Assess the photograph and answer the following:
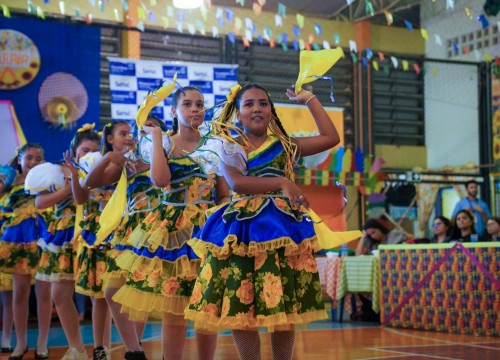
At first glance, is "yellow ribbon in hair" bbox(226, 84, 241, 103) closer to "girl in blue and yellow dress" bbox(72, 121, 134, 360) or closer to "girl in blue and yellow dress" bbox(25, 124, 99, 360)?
"girl in blue and yellow dress" bbox(72, 121, 134, 360)

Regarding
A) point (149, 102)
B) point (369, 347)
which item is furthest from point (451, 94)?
point (149, 102)

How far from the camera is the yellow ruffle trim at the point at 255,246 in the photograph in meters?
2.61

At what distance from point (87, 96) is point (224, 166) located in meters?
5.60

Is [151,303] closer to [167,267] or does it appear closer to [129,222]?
[167,267]

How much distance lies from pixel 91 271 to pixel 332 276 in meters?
Answer: 4.29

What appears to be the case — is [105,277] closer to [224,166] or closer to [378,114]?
[224,166]

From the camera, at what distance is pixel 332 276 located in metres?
8.20

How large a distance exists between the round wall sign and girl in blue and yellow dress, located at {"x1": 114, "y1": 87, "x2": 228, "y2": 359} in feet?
15.9

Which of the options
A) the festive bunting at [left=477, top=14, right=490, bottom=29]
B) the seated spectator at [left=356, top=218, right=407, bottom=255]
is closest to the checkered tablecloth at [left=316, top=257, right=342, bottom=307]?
the seated spectator at [left=356, top=218, right=407, bottom=255]

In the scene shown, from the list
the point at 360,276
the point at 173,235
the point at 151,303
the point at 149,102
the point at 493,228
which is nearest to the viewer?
the point at 151,303

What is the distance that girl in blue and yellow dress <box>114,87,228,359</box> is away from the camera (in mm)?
3221

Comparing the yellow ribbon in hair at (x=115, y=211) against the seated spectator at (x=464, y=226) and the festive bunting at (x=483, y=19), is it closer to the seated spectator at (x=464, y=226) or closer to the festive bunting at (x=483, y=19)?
the seated spectator at (x=464, y=226)

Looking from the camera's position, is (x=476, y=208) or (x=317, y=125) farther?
(x=476, y=208)

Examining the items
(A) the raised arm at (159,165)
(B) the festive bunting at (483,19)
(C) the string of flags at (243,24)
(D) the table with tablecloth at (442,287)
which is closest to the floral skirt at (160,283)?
(A) the raised arm at (159,165)
